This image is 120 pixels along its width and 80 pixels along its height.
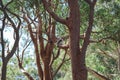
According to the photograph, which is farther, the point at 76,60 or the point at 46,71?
the point at 46,71

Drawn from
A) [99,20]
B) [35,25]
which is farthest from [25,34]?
[99,20]

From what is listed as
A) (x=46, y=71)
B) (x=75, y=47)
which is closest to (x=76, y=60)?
(x=75, y=47)

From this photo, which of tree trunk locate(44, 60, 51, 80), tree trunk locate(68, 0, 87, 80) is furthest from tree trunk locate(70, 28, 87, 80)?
tree trunk locate(44, 60, 51, 80)

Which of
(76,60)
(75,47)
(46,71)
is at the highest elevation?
(75,47)

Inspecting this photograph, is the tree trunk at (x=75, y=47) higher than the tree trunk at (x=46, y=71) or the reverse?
higher

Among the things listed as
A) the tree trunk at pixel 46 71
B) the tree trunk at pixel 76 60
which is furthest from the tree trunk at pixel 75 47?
the tree trunk at pixel 46 71

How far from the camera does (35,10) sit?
9820 millimetres

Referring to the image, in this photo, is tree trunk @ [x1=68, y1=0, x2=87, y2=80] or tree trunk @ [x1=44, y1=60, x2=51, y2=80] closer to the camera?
tree trunk @ [x1=68, y1=0, x2=87, y2=80]

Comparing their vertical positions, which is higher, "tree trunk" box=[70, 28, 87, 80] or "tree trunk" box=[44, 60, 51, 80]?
"tree trunk" box=[70, 28, 87, 80]

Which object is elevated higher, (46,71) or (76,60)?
(76,60)

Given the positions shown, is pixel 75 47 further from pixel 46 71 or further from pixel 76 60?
pixel 46 71

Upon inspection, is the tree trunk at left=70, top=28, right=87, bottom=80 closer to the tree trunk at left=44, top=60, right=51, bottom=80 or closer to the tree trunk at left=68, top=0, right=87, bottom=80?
the tree trunk at left=68, top=0, right=87, bottom=80

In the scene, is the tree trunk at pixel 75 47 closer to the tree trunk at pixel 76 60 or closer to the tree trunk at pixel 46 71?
the tree trunk at pixel 76 60

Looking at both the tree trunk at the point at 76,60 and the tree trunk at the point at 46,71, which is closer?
the tree trunk at the point at 76,60
